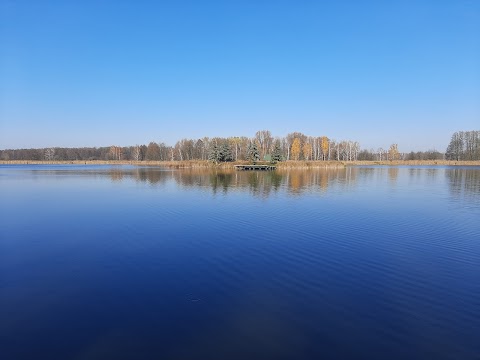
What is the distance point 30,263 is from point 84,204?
1227 centimetres

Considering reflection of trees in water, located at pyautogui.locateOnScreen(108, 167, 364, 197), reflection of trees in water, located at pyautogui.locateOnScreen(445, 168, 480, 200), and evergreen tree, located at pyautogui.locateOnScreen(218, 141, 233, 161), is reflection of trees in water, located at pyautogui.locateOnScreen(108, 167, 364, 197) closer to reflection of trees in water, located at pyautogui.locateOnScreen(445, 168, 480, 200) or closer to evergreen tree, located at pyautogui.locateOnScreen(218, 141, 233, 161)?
reflection of trees in water, located at pyautogui.locateOnScreen(445, 168, 480, 200)

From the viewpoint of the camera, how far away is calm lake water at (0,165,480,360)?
5512mm

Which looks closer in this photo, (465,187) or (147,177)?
(465,187)

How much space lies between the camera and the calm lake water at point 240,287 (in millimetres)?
5512

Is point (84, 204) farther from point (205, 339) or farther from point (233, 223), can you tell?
point (205, 339)

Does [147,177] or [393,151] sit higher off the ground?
[393,151]

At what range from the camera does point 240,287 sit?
25.8 feet

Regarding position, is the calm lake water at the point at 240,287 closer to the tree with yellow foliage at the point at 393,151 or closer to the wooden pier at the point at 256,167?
the wooden pier at the point at 256,167

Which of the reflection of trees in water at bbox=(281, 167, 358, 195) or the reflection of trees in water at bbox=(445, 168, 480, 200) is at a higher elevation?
the reflection of trees in water at bbox=(281, 167, 358, 195)

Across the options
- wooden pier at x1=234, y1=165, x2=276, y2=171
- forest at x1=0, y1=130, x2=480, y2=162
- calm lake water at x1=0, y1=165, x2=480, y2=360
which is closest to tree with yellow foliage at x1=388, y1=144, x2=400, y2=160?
forest at x1=0, y1=130, x2=480, y2=162

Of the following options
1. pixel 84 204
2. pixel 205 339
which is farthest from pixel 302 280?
pixel 84 204

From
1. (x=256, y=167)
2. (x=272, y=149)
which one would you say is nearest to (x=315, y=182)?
(x=256, y=167)

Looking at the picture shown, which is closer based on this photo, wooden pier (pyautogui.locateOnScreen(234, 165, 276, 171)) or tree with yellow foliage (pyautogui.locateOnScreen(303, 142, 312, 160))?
wooden pier (pyautogui.locateOnScreen(234, 165, 276, 171))

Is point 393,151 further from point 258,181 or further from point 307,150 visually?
point 258,181
